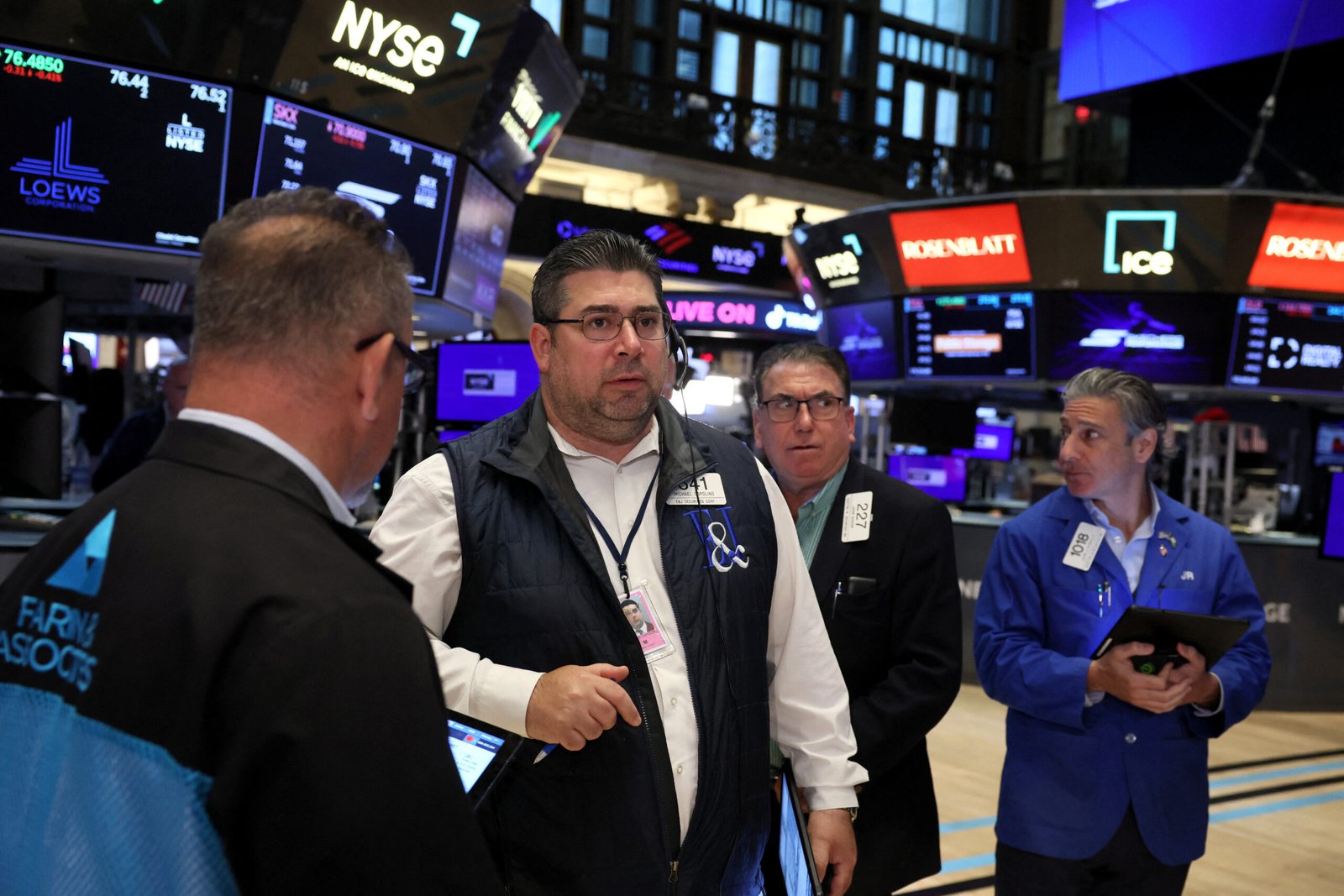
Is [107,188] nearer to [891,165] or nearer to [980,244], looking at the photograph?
[980,244]

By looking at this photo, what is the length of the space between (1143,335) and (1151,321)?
0.11 meters

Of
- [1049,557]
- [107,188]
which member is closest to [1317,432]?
[1049,557]

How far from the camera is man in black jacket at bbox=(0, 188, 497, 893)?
79 centimetres

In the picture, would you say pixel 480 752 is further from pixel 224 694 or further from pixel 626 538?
pixel 224 694

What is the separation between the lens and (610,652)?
1.61m

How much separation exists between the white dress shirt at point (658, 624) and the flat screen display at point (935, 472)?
7889mm

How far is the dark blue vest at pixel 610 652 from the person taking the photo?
157 cm

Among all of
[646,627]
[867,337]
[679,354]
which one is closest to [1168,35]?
[867,337]

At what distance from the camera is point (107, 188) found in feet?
13.7

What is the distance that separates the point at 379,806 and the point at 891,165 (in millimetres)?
18957

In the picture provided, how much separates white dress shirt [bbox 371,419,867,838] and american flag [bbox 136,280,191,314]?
4.47 metres

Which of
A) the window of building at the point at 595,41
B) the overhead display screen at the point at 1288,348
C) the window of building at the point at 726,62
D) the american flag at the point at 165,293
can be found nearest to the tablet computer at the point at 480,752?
the american flag at the point at 165,293

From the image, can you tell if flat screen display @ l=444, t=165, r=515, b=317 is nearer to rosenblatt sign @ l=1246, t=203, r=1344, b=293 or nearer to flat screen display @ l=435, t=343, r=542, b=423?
flat screen display @ l=435, t=343, r=542, b=423

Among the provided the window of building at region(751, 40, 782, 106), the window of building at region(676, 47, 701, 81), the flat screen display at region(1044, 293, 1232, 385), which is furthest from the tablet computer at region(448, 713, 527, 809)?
the window of building at region(751, 40, 782, 106)
